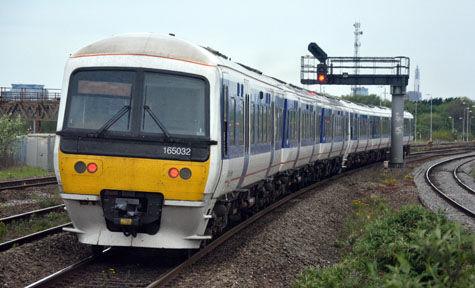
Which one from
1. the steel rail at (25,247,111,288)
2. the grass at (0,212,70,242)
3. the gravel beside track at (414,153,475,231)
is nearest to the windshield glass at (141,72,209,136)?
the steel rail at (25,247,111,288)

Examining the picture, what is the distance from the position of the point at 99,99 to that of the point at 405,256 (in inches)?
176

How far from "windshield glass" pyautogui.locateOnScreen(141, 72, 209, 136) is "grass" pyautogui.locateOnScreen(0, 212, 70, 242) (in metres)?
4.14

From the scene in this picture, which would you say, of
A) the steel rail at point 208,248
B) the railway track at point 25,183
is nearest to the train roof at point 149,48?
the steel rail at point 208,248

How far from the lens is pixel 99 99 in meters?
9.19

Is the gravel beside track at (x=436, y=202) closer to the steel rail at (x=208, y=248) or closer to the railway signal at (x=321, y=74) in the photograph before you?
the steel rail at (x=208, y=248)

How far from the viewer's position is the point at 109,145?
902 cm

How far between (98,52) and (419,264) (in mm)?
5077

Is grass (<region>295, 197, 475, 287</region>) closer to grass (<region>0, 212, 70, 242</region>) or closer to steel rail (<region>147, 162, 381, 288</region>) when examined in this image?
steel rail (<region>147, 162, 381, 288</region>)

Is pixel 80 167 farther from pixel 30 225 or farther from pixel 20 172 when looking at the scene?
pixel 20 172

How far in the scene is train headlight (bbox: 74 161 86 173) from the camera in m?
9.05

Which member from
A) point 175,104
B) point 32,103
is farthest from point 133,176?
point 32,103

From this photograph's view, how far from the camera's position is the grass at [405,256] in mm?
5996

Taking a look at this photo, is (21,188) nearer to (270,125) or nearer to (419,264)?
(270,125)

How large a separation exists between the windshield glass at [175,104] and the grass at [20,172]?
711 inches
